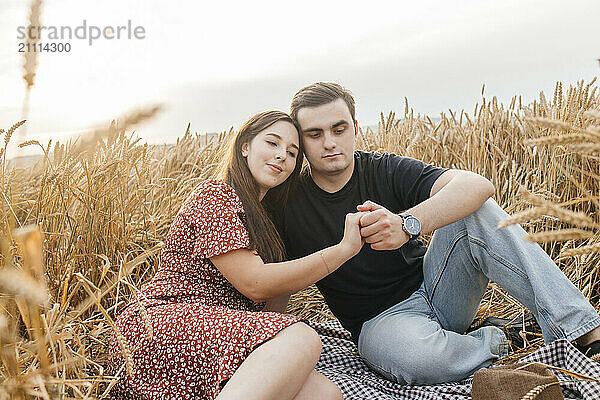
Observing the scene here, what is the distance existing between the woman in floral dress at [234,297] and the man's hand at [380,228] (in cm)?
4

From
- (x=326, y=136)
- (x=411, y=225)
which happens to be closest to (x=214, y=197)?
(x=326, y=136)

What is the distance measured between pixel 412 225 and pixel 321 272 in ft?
1.25

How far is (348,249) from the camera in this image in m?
1.83

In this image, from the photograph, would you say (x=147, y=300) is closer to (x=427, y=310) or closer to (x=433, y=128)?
(x=427, y=310)

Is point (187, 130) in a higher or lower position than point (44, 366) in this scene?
higher

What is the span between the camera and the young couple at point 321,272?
158cm

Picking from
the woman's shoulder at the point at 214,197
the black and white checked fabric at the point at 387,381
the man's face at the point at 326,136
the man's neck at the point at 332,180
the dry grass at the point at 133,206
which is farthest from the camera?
the man's neck at the point at 332,180

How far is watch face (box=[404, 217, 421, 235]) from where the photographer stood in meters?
1.95

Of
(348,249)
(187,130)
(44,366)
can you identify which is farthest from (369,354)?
(187,130)

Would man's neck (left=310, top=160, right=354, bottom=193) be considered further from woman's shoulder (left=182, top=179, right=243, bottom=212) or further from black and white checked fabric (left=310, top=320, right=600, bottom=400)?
black and white checked fabric (left=310, top=320, right=600, bottom=400)

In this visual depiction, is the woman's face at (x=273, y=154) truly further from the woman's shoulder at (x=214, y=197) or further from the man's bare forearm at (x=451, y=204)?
the man's bare forearm at (x=451, y=204)

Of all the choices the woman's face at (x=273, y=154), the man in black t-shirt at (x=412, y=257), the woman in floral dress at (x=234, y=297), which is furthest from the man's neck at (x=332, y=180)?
the woman's face at (x=273, y=154)

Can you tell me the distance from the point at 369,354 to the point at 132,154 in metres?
1.27

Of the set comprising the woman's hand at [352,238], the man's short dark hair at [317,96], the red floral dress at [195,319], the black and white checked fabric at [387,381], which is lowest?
the black and white checked fabric at [387,381]
